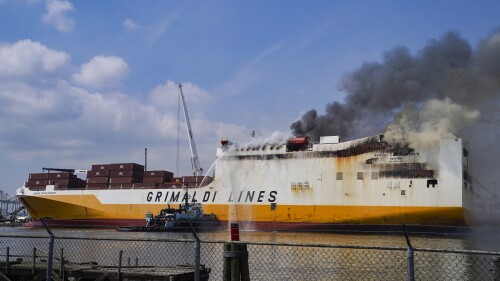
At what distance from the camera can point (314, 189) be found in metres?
45.8

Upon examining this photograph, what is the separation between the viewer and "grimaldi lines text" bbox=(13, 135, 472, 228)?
4147cm

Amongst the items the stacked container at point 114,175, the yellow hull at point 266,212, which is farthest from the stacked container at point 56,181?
the stacked container at point 114,175

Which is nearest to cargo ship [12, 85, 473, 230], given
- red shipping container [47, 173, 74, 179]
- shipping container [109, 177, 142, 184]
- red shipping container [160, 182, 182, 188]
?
red shipping container [160, 182, 182, 188]

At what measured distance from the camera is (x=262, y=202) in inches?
1886

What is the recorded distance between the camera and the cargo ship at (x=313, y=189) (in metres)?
41.5

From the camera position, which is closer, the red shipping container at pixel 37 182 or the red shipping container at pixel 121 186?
the red shipping container at pixel 121 186

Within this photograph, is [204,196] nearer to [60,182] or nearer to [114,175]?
[114,175]

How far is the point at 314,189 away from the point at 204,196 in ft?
43.7

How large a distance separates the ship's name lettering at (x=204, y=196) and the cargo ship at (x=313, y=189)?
0.10 m

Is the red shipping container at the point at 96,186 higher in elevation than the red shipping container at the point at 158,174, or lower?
lower

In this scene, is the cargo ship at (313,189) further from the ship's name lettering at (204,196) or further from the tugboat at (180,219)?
the tugboat at (180,219)

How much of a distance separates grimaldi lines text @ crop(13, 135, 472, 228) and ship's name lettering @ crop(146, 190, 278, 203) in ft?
0.34

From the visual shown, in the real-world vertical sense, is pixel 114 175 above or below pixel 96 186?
above

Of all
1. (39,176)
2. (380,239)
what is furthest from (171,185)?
(380,239)
